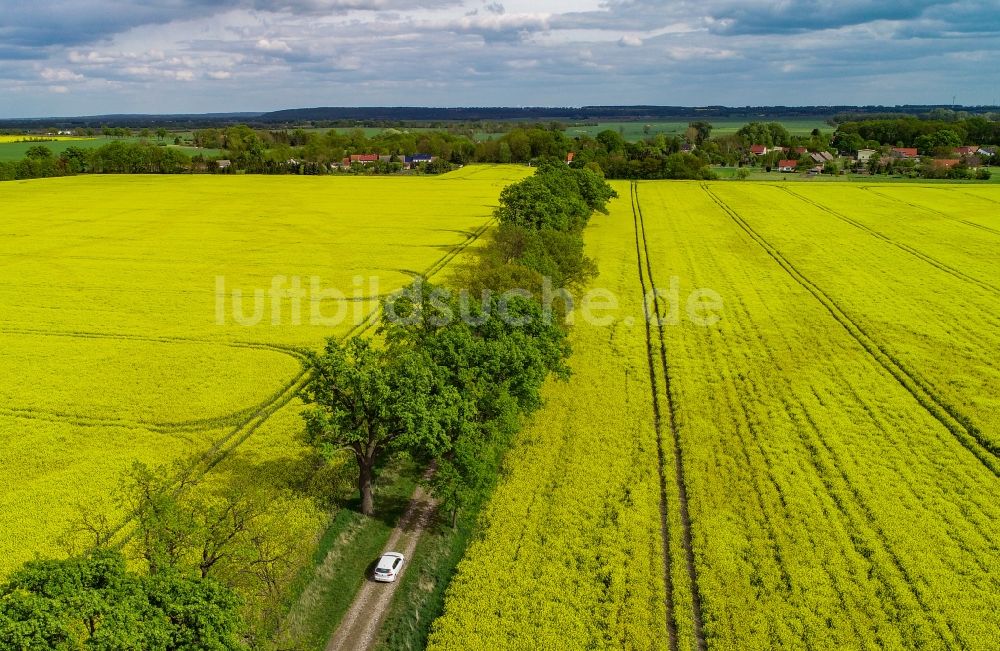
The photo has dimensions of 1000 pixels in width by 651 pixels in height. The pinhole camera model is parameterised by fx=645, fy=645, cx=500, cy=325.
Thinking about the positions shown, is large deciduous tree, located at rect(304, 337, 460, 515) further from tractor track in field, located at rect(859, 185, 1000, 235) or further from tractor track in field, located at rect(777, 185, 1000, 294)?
tractor track in field, located at rect(859, 185, 1000, 235)

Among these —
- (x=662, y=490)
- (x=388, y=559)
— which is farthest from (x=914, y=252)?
(x=388, y=559)

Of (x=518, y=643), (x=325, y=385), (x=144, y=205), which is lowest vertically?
(x=518, y=643)

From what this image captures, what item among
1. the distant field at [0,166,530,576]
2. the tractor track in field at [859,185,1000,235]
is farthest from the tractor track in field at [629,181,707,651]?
the tractor track in field at [859,185,1000,235]

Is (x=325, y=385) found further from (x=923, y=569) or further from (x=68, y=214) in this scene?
(x=68, y=214)

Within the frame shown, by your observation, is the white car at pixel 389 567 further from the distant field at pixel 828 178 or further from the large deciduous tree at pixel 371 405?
the distant field at pixel 828 178

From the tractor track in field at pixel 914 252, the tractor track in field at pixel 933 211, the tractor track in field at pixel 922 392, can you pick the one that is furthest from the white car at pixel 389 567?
the tractor track in field at pixel 933 211

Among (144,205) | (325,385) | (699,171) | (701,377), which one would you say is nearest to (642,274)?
(701,377)
